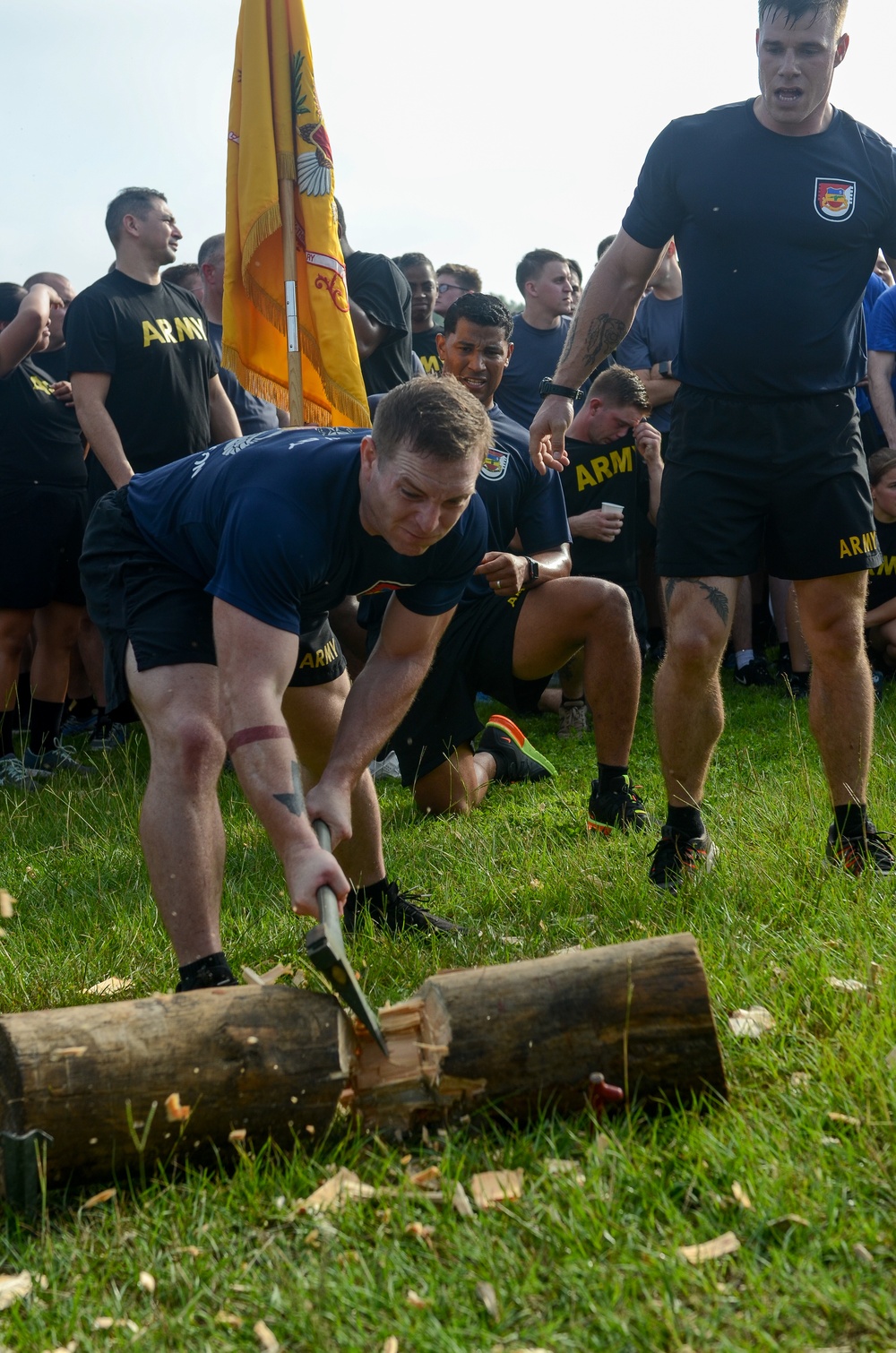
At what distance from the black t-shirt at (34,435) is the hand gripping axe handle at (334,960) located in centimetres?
456

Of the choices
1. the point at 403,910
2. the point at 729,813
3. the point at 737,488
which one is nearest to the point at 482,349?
the point at 737,488

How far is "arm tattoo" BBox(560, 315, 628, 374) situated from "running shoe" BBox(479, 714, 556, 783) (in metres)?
1.90

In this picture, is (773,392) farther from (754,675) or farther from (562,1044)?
(754,675)

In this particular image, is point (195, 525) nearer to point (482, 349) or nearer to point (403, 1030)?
point (403, 1030)

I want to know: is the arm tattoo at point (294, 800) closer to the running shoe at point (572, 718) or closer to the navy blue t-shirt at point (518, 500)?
the navy blue t-shirt at point (518, 500)

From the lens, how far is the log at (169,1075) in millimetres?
2201

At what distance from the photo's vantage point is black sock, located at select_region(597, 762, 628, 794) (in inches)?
185

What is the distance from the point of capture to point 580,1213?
2.04m

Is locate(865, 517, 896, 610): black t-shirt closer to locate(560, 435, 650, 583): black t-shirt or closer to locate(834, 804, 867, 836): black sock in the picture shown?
locate(560, 435, 650, 583): black t-shirt

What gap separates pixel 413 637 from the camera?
321 cm

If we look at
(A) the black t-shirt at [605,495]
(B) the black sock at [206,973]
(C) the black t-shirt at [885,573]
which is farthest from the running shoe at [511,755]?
(B) the black sock at [206,973]

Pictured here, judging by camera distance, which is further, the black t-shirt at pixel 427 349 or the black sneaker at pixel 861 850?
the black t-shirt at pixel 427 349

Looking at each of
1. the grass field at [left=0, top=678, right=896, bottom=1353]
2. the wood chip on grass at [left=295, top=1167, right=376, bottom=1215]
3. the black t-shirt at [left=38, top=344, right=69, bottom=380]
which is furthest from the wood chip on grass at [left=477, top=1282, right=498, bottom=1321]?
the black t-shirt at [left=38, top=344, right=69, bottom=380]

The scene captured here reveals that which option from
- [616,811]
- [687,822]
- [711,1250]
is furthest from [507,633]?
[711,1250]
